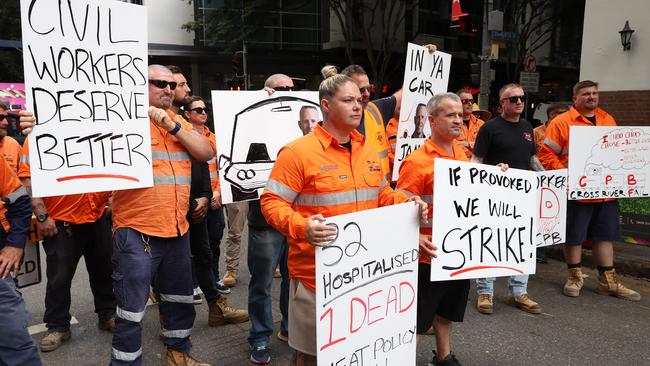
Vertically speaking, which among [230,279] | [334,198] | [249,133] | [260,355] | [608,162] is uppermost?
[249,133]

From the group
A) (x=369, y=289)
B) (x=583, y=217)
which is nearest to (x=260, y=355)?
(x=369, y=289)

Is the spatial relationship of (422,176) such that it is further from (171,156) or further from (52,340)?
(52,340)

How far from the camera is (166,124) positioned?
3.05 metres

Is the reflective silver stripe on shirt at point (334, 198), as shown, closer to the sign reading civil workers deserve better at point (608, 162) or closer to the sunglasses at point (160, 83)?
the sunglasses at point (160, 83)

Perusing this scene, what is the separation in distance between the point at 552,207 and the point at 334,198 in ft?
10.5

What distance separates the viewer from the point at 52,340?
13.2ft

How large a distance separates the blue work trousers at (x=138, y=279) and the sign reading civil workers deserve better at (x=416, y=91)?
192cm

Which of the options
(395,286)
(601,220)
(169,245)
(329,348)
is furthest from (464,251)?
(601,220)

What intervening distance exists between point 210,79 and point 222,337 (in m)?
25.2

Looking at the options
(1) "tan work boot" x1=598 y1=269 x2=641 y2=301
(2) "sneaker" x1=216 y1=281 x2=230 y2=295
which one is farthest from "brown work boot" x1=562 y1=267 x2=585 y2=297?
(2) "sneaker" x1=216 y1=281 x2=230 y2=295

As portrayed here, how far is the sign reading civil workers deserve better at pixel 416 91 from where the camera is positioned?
13.6ft

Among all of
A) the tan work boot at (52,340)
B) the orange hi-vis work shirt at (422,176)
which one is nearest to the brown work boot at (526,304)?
the orange hi-vis work shirt at (422,176)

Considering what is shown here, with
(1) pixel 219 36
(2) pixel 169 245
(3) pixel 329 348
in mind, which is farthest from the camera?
(1) pixel 219 36

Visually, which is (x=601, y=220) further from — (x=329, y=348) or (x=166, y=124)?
(x=166, y=124)
